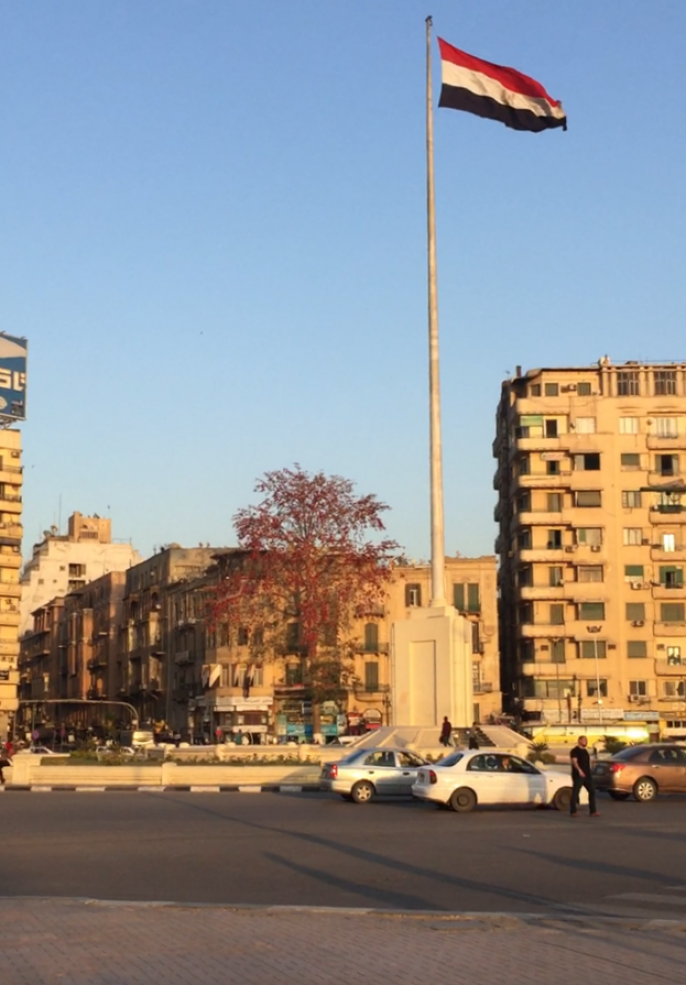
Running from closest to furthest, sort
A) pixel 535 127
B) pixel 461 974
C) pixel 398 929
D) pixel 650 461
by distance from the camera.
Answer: pixel 461 974, pixel 398 929, pixel 535 127, pixel 650 461

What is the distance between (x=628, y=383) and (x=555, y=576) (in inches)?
543

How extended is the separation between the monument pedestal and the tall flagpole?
2.44 ft

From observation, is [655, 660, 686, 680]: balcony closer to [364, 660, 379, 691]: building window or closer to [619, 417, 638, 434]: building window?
[619, 417, 638, 434]: building window

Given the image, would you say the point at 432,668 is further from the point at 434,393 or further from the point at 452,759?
the point at 452,759

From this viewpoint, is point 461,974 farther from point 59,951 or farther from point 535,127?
point 535,127

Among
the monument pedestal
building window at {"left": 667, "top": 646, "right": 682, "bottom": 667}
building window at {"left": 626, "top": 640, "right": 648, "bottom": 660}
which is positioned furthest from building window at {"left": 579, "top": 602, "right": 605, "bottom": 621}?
the monument pedestal

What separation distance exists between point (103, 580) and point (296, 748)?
75.1 meters

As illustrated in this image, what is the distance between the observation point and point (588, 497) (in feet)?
273

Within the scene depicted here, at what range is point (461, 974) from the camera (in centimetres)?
898

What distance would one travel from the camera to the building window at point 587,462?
8344 cm

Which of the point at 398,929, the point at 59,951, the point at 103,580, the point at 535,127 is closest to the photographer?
the point at 59,951

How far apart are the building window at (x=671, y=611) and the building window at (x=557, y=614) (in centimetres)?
593

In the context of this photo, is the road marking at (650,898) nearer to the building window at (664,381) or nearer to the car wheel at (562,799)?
the car wheel at (562,799)

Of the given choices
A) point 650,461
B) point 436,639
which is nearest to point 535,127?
point 436,639
